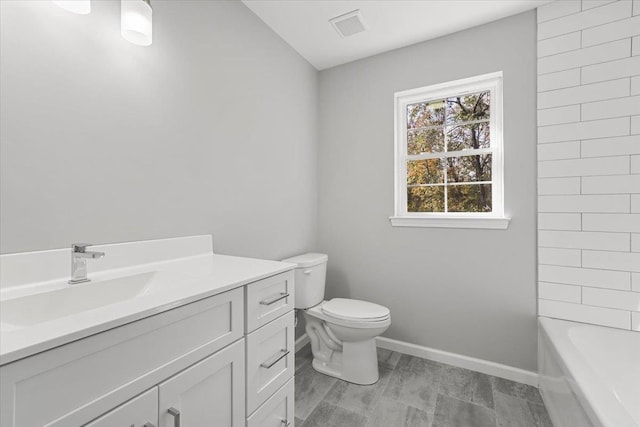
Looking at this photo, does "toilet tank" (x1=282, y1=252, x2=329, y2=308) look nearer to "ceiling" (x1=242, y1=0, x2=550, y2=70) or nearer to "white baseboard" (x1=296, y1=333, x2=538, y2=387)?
"white baseboard" (x1=296, y1=333, x2=538, y2=387)

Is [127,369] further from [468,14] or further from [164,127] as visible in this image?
[468,14]

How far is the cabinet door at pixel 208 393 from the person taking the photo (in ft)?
2.43

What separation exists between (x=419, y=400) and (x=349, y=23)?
2479 mm

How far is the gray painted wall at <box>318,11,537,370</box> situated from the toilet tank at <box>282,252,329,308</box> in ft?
1.39

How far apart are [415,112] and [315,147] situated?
90cm

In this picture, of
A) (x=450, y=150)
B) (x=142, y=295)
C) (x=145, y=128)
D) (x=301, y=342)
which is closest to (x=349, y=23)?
(x=450, y=150)

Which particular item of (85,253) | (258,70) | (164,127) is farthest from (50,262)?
(258,70)

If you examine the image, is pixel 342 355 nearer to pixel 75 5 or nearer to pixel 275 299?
pixel 275 299

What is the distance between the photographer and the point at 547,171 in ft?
5.87

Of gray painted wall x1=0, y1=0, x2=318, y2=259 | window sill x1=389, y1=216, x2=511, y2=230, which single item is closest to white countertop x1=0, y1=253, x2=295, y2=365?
gray painted wall x1=0, y1=0, x2=318, y2=259

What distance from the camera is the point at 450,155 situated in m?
2.19

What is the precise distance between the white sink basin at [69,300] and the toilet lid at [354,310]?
3.81 feet

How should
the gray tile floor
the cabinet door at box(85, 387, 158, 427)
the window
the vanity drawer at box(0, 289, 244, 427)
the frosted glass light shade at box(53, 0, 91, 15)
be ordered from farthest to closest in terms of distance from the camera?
the window → the gray tile floor → the frosted glass light shade at box(53, 0, 91, 15) → the cabinet door at box(85, 387, 158, 427) → the vanity drawer at box(0, 289, 244, 427)

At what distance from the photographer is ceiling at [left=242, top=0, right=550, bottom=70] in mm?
1785
